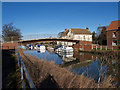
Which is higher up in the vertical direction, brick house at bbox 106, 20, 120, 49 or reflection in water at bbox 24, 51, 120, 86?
brick house at bbox 106, 20, 120, 49

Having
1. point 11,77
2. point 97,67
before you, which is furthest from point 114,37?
point 11,77

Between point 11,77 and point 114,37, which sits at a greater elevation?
point 114,37

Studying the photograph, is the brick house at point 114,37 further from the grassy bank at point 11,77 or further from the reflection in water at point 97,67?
the grassy bank at point 11,77

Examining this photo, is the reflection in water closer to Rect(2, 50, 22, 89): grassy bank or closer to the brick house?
Rect(2, 50, 22, 89): grassy bank

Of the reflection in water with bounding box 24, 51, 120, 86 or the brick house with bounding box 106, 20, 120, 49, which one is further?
the brick house with bounding box 106, 20, 120, 49

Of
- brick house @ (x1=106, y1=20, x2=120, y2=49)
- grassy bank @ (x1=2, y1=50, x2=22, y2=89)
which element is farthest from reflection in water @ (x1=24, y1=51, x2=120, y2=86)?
brick house @ (x1=106, y1=20, x2=120, y2=49)

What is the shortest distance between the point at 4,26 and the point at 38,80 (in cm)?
4063

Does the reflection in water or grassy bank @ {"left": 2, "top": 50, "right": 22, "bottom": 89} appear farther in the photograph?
the reflection in water

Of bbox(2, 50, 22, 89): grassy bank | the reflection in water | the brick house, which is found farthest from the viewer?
the brick house

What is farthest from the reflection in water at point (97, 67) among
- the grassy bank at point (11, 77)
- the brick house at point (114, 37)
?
the brick house at point (114, 37)

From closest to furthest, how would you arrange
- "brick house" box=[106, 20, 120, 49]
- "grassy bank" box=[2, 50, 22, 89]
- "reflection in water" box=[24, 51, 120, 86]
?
"grassy bank" box=[2, 50, 22, 89], "reflection in water" box=[24, 51, 120, 86], "brick house" box=[106, 20, 120, 49]

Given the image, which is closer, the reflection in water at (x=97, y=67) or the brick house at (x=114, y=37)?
the reflection in water at (x=97, y=67)

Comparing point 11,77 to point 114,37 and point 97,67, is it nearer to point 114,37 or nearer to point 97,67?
point 97,67

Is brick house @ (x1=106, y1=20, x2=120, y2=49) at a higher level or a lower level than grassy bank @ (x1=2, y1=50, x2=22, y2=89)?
higher
